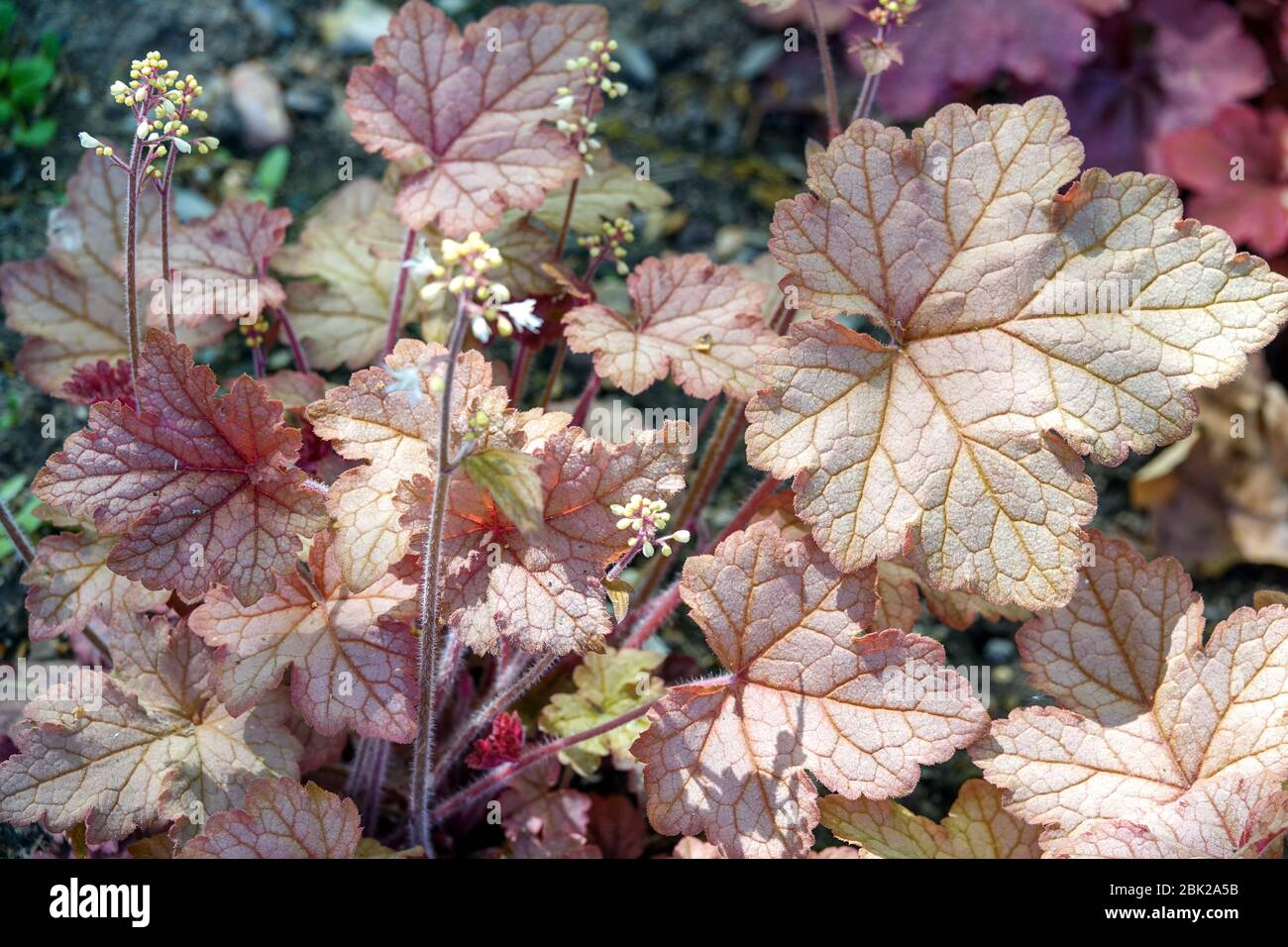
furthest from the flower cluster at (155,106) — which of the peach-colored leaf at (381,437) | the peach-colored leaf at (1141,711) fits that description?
the peach-colored leaf at (1141,711)

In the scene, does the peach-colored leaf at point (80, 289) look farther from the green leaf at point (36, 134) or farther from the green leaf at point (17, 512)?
the green leaf at point (36, 134)

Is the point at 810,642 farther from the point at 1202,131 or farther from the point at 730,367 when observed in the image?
the point at 1202,131

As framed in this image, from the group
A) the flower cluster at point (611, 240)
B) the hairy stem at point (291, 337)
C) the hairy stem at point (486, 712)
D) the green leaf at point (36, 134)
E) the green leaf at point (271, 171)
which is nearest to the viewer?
the hairy stem at point (486, 712)

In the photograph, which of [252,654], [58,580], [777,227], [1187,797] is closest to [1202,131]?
[777,227]

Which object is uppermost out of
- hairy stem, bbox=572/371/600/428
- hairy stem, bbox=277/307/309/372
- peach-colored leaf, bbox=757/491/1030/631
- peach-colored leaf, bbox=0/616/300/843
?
hairy stem, bbox=277/307/309/372

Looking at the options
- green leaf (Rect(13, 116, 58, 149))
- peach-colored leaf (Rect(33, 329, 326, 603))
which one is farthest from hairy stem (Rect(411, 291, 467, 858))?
green leaf (Rect(13, 116, 58, 149))

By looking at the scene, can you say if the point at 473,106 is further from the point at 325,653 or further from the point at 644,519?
the point at 325,653

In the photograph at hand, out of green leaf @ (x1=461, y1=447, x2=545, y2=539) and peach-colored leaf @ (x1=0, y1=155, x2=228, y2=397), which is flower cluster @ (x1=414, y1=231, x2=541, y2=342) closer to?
green leaf @ (x1=461, y1=447, x2=545, y2=539)

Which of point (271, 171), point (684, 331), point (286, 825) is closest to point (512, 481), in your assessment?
point (286, 825)
